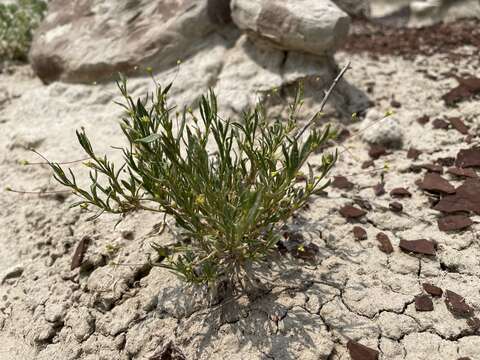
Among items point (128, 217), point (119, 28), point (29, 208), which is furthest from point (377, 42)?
point (29, 208)

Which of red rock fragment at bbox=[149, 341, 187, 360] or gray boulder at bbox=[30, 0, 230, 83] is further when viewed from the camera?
gray boulder at bbox=[30, 0, 230, 83]

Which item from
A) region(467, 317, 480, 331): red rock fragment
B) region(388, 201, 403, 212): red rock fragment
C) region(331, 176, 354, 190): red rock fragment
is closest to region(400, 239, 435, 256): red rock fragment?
region(388, 201, 403, 212): red rock fragment

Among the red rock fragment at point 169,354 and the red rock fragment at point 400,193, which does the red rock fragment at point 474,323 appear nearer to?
the red rock fragment at point 400,193

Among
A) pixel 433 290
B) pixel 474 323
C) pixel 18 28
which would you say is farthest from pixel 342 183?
pixel 18 28

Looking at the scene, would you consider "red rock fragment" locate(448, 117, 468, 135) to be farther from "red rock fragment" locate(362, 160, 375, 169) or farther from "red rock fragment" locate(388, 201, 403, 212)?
"red rock fragment" locate(388, 201, 403, 212)

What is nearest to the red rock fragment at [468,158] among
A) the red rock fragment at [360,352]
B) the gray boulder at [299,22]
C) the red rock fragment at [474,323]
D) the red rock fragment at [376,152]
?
the red rock fragment at [376,152]

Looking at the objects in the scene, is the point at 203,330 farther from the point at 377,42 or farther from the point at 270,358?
the point at 377,42
